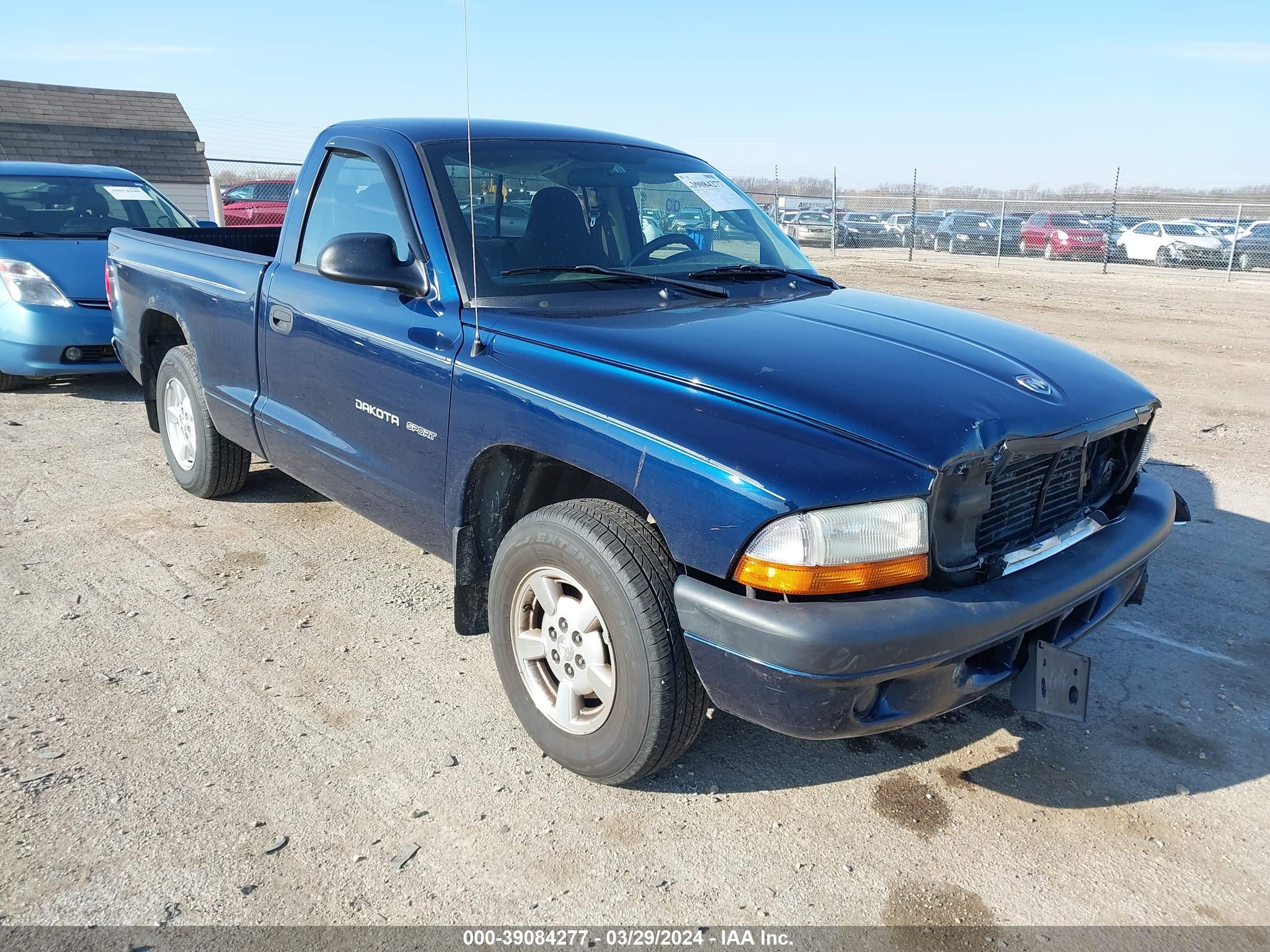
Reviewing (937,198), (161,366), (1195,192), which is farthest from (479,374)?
(1195,192)

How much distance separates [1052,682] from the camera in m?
2.51

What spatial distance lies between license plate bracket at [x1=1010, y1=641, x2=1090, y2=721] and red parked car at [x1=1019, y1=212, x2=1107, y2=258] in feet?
83.2

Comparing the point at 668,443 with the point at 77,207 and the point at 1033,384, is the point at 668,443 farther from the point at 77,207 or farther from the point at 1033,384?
the point at 77,207

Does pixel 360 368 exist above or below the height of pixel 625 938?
above

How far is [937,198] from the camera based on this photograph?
18.2m

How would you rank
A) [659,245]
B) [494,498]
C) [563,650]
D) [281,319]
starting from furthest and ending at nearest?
[281,319], [659,245], [494,498], [563,650]

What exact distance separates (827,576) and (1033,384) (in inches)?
38.9

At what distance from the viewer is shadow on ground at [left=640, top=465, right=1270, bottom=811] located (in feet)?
9.45

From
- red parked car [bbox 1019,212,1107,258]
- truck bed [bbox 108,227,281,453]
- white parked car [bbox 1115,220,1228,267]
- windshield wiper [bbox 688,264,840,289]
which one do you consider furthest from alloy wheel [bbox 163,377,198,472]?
red parked car [bbox 1019,212,1107,258]

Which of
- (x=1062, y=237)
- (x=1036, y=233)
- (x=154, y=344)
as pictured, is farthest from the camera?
(x=1036, y=233)

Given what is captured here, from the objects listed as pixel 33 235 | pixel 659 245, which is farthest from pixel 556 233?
pixel 33 235

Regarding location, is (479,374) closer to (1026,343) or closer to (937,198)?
(1026,343)

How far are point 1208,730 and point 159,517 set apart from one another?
4.73 metres

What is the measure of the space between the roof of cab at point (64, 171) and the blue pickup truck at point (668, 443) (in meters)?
5.16
